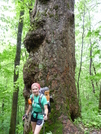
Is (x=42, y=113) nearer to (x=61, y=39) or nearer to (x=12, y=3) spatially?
(x=61, y=39)

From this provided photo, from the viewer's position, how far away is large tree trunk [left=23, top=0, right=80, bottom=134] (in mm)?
5137

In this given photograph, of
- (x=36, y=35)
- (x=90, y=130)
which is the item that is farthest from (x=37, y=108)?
(x=36, y=35)

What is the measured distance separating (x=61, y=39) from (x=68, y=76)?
144 centimetres

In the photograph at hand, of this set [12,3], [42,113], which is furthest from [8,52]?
[42,113]

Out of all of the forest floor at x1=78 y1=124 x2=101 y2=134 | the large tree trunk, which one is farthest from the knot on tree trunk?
the forest floor at x1=78 y1=124 x2=101 y2=134

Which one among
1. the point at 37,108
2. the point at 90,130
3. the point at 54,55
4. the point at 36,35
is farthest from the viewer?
the point at 36,35

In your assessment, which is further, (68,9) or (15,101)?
(15,101)

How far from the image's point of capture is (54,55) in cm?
536

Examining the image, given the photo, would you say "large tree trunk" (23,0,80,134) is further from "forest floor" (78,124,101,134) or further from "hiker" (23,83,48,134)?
"hiker" (23,83,48,134)

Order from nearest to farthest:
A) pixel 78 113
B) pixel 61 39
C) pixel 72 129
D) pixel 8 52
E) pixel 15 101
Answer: pixel 72 129 < pixel 61 39 < pixel 78 113 < pixel 15 101 < pixel 8 52

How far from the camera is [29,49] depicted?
246 inches

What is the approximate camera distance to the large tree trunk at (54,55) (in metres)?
5.14

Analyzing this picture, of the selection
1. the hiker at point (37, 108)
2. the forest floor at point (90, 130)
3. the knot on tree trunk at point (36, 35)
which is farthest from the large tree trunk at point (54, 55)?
the hiker at point (37, 108)

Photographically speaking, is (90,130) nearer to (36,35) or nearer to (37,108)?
(37,108)
